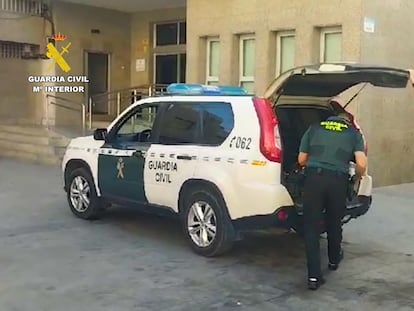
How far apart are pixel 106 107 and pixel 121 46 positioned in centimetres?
208

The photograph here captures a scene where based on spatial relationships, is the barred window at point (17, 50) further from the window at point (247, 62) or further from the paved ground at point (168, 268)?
the paved ground at point (168, 268)

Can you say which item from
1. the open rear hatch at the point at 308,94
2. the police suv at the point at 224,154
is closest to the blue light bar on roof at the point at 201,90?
the police suv at the point at 224,154

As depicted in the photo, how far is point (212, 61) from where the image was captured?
15.4 metres

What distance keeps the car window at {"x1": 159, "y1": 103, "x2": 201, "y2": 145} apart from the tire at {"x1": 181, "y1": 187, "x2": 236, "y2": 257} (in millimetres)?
652

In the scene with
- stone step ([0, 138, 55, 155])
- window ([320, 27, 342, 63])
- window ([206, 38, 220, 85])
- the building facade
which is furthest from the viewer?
stone step ([0, 138, 55, 155])

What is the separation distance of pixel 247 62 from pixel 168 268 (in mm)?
8696

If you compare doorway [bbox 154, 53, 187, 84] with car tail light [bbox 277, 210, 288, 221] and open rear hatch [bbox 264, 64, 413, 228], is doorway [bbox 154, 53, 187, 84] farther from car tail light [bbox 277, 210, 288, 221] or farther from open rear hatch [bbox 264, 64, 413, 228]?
car tail light [bbox 277, 210, 288, 221]

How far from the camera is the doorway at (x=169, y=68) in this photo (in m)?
20.7

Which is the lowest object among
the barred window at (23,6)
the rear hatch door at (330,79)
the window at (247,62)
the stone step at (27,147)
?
the stone step at (27,147)

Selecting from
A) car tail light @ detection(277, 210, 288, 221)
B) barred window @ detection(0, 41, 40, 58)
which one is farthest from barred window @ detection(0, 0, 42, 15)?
car tail light @ detection(277, 210, 288, 221)

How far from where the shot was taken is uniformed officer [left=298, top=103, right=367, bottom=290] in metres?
6.23

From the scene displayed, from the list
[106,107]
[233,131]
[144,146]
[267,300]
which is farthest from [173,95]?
[106,107]

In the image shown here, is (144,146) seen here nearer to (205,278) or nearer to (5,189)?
(205,278)

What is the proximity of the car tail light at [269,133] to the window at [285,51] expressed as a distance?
7.08m
